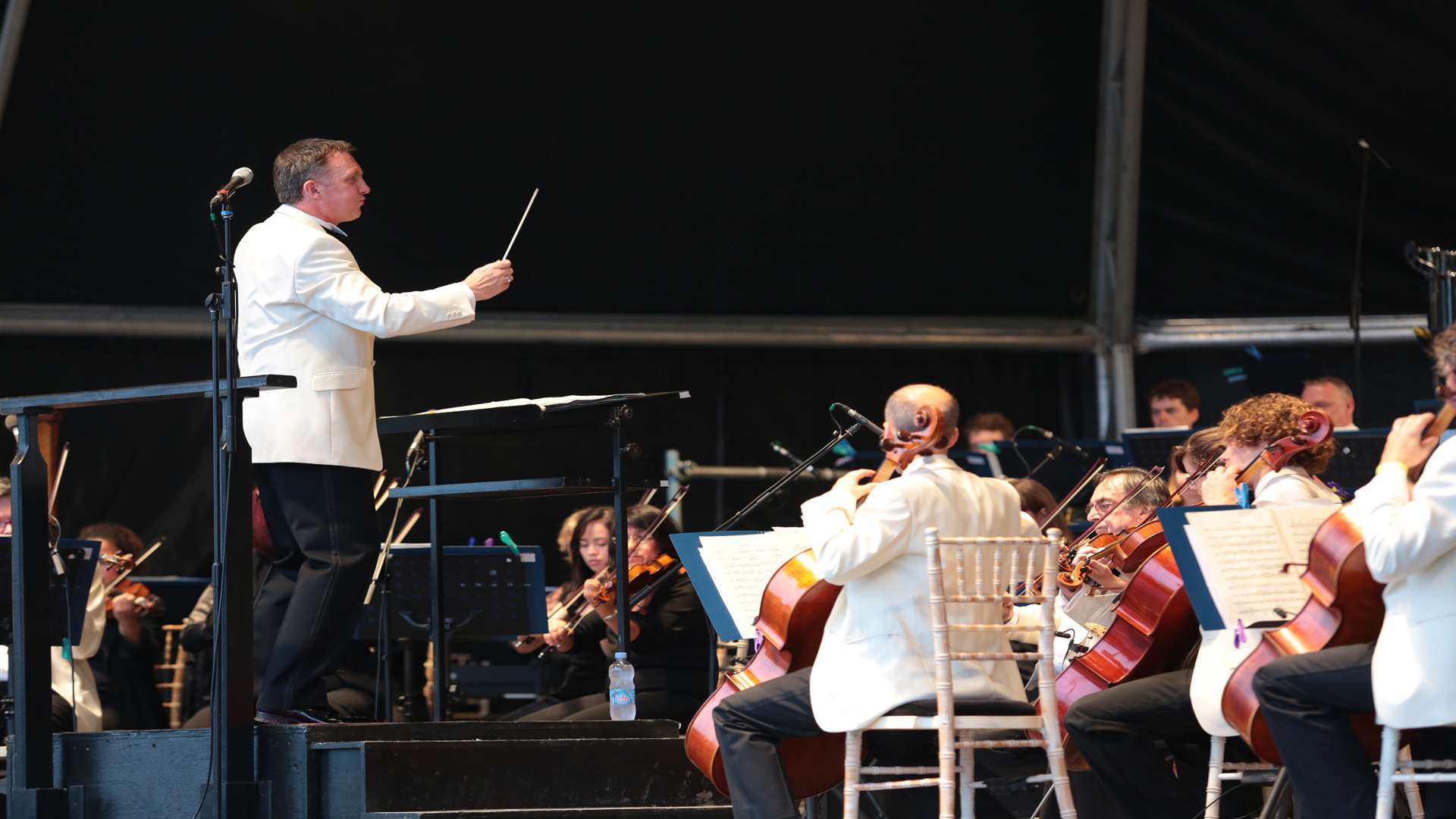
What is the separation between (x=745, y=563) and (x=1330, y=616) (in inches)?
57.8

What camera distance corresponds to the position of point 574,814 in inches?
161

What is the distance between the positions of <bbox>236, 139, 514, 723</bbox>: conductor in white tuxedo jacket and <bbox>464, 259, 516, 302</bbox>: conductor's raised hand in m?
0.02

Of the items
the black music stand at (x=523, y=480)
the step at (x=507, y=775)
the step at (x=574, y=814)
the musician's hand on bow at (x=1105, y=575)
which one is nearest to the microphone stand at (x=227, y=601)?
the step at (x=507, y=775)

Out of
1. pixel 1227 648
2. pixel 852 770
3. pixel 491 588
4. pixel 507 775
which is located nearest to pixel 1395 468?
pixel 1227 648

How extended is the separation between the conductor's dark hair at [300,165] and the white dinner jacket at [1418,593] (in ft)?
8.43

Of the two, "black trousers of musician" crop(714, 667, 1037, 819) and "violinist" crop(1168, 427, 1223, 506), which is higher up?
"violinist" crop(1168, 427, 1223, 506)

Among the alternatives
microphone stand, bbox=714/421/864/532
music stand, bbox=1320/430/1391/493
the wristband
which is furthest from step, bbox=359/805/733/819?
music stand, bbox=1320/430/1391/493

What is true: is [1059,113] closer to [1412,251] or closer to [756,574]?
[1412,251]

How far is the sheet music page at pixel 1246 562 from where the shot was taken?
348cm

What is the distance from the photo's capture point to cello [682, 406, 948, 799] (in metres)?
3.95

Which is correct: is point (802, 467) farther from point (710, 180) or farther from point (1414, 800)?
point (710, 180)

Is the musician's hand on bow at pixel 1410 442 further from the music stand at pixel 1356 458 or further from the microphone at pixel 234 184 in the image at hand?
the microphone at pixel 234 184

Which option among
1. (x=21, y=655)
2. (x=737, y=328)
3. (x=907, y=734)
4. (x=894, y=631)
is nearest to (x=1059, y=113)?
(x=737, y=328)

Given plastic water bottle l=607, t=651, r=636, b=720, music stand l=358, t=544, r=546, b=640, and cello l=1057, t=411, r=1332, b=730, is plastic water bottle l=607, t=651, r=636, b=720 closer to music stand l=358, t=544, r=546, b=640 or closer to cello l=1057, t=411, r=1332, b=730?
music stand l=358, t=544, r=546, b=640
